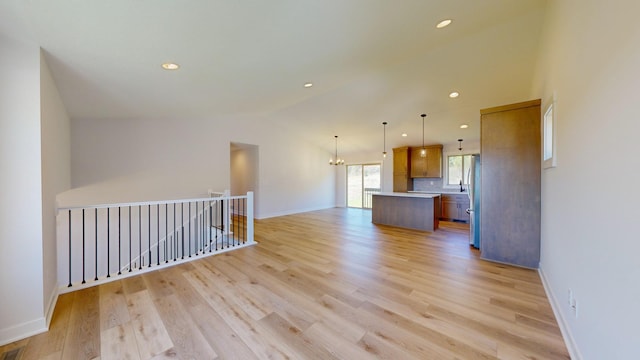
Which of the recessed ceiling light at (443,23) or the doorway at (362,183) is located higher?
the recessed ceiling light at (443,23)

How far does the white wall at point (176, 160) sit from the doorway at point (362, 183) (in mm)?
2357

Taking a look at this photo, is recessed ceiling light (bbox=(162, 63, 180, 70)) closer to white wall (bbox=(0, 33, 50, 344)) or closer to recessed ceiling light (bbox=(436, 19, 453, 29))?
white wall (bbox=(0, 33, 50, 344))

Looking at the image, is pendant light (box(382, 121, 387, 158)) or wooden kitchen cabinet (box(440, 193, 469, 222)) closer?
pendant light (box(382, 121, 387, 158))

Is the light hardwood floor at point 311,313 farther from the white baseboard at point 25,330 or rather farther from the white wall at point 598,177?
the white wall at point 598,177

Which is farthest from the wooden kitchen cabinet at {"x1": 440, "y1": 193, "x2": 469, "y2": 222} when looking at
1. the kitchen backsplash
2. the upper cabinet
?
the upper cabinet

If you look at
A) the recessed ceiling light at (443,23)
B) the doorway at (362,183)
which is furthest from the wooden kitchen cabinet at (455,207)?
the recessed ceiling light at (443,23)

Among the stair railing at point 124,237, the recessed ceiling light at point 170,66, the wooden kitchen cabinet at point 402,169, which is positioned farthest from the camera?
the wooden kitchen cabinet at point 402,169

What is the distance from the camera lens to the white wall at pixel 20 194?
5.86ft

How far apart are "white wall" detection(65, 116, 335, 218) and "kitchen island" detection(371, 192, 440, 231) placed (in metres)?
3.09

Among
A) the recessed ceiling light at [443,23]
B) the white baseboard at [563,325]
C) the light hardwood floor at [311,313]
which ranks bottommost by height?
the light hardwood floor at [311,313]

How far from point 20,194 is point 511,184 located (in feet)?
16.8

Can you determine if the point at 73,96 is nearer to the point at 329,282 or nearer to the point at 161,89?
the point at 161,89

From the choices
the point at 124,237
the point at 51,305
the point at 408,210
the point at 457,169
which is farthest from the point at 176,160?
the point at 457,169

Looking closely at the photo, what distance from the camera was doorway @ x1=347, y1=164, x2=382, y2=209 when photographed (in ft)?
30.1
